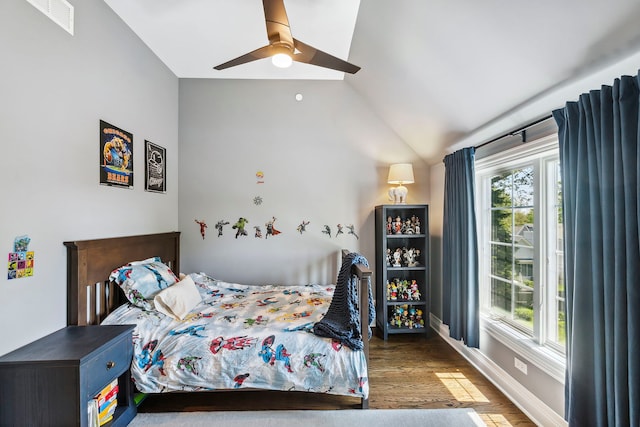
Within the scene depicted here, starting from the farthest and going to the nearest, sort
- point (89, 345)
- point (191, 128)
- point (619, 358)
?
1. point (191, 128)
2. point (89, 345)
3. point (619, 358)

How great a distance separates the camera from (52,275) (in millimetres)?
1710

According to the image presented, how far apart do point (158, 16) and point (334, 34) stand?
145 centimetres

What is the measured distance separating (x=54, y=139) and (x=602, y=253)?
3.05 metres

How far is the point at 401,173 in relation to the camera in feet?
10.5

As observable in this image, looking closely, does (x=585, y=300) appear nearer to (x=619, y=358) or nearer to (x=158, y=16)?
(x=619, y=358)

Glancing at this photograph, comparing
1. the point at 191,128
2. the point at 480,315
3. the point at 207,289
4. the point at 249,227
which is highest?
the point at 191,128

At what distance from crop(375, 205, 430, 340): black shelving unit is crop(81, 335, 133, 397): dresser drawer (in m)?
2.30

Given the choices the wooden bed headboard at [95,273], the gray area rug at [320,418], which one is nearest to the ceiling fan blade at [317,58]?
the wooden bed headboard at [95,273]

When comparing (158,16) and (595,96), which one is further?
(158,16)

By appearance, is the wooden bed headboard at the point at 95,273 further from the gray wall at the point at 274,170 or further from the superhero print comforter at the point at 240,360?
the gray wall at the point at 274,170

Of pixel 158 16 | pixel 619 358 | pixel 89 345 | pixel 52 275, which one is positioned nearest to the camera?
pixel 619 358

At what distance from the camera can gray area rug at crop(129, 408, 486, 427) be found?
6.05 feet

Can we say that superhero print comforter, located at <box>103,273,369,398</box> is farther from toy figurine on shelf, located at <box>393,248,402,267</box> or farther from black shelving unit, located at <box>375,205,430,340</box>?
toy figurine on shelf, located at <box>393,248,402,267</box>

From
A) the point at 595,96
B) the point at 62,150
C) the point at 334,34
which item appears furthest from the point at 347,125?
the point at 62,150
